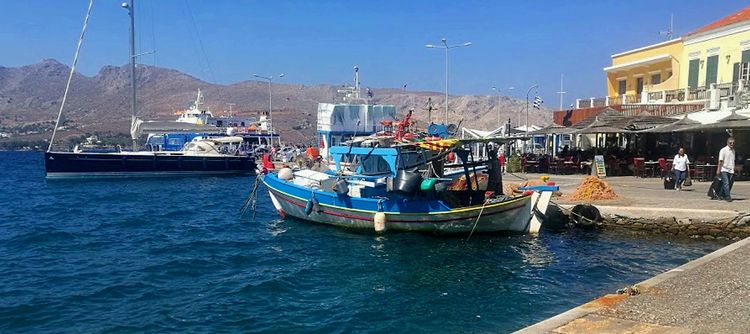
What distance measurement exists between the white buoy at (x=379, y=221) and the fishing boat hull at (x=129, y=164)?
3242cm

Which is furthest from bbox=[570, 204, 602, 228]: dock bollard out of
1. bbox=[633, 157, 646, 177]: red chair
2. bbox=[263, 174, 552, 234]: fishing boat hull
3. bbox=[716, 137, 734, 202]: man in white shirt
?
bbox=[633, 157, 646, 177]: red chair

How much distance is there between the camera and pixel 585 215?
58.8 ft

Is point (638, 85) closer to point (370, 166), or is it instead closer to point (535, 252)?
point (370, 166)

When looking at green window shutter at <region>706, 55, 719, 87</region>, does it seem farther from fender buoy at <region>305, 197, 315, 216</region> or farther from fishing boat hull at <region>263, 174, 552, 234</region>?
fender buoy at <region>305, 197, 315, 216</region>

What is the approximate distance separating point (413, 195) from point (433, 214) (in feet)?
2.56

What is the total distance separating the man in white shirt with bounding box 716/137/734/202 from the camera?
17.2 meters

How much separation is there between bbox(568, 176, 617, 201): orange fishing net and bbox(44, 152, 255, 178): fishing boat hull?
34.3 metres

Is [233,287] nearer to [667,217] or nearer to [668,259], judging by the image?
[668,259]

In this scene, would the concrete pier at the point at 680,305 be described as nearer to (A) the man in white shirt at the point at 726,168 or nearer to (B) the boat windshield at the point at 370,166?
(A) the man in white shirt at the point at 726,168

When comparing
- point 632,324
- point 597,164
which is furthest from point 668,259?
point 597,164

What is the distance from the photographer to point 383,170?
65.9ft

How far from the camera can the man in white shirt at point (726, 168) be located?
56.3ft

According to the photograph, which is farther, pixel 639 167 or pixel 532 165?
pixel 532 165

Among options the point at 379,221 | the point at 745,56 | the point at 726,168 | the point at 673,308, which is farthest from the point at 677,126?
the point at 673,308
